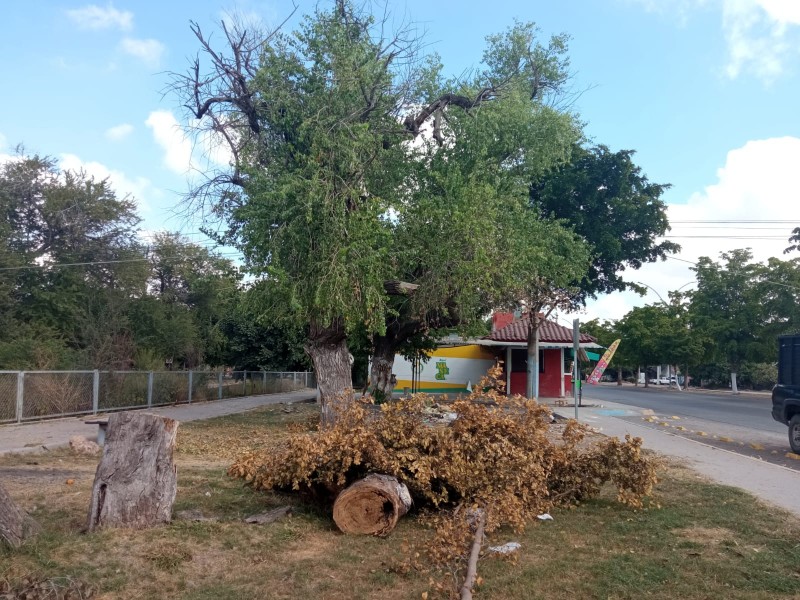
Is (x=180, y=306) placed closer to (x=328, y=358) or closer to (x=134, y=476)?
(x=328, y=358)

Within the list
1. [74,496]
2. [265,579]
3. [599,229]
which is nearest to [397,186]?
[74,496]

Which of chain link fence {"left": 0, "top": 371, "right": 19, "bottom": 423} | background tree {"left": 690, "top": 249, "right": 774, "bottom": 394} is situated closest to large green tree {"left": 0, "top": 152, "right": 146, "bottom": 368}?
chain link fence {"left": 0, "top": 371, "right": 19, "bottom": 423}

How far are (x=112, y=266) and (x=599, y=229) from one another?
1986 cm

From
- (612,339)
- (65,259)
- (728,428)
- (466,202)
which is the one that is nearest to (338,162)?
(466,202)

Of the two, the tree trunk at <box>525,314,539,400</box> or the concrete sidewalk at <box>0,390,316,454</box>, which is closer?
the concrete sidewalk at <box>0,390,316,454</box>

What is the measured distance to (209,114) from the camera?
585 inches

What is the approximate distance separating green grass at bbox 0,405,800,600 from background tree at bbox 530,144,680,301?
20956mm

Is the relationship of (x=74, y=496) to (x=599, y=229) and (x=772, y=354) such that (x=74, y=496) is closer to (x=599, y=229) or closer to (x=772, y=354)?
(x=599, y=229)

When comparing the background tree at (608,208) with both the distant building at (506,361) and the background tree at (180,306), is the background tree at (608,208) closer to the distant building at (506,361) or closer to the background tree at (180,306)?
the distant building at (506,361)

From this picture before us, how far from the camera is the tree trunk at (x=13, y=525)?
5.12m

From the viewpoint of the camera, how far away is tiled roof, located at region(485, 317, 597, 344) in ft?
97.9

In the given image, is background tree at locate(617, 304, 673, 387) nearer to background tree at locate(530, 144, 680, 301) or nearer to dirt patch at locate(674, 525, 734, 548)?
background tree at locate(530, 144, 680, 301)

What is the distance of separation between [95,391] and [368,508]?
13.7 m

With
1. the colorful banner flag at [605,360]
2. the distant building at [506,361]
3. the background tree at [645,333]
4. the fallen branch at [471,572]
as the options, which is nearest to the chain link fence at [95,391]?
the distant building at [506,361]
